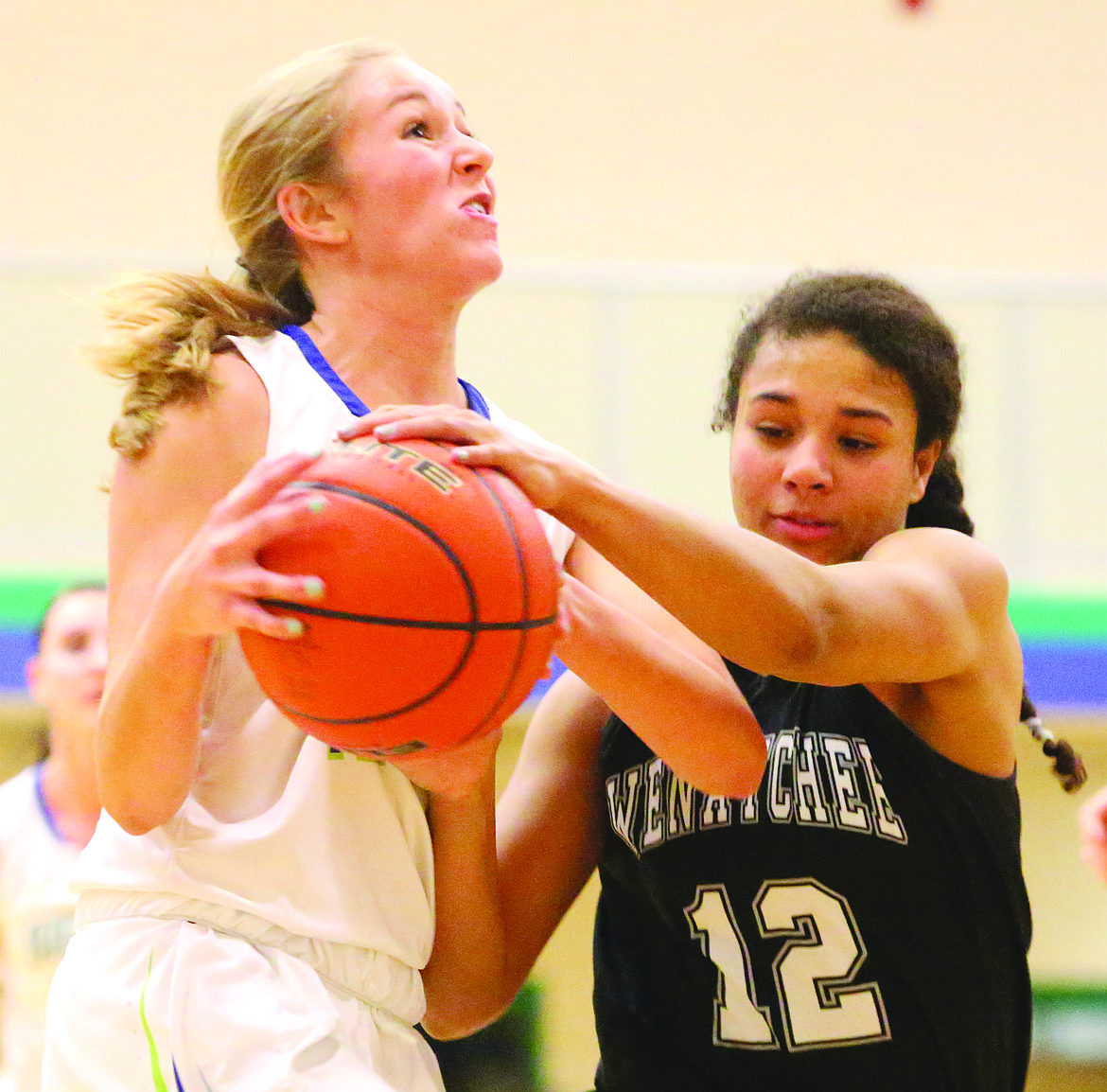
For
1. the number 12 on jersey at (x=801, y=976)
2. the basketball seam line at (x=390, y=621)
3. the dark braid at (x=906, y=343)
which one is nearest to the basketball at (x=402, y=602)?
the basketball seam line at (x=390, y=621)

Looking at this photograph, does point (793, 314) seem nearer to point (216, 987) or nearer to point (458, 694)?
point (458, 694)

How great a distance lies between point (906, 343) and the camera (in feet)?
8.04

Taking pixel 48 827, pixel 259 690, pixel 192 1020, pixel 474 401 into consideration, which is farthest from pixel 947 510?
pixel 48 827

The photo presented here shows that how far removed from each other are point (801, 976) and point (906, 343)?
1013 millimetres

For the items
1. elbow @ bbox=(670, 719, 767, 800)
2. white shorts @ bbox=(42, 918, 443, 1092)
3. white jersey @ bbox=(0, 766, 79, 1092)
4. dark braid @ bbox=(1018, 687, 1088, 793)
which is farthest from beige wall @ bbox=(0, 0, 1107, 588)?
white shorts @ bbox=(42, 918, 443, 1092)

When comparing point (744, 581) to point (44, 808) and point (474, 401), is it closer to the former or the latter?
point (474, 401)

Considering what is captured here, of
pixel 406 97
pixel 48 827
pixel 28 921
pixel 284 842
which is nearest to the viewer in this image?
pixel 284 842

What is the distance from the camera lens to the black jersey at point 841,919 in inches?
90.3

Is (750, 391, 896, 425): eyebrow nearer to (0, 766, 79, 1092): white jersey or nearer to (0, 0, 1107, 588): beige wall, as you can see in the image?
(0, 766, 79, 1092): white jersey

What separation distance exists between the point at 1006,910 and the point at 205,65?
5911 mm

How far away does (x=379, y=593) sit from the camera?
1.68m

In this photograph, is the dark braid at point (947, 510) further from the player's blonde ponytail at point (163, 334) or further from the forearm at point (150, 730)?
the forearm at point (150, 730)

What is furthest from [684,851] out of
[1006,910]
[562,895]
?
[1006,910]

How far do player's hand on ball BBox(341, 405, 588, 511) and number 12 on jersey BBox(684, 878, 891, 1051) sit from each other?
864 mm
